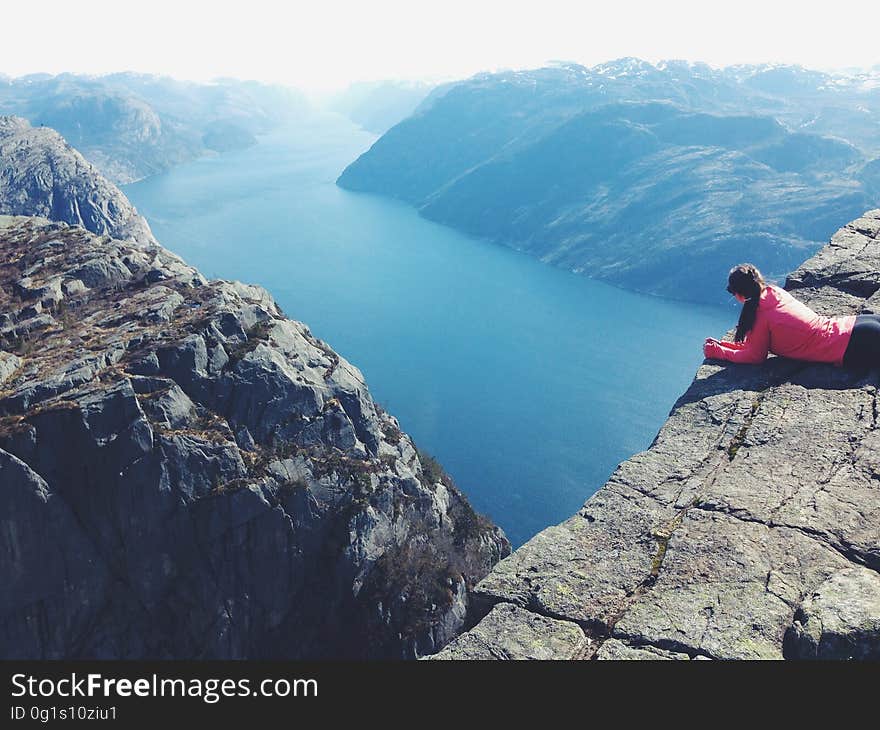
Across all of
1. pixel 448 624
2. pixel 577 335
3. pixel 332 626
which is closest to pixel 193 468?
pixel 332 626

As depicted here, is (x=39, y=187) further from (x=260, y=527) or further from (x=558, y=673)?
(x=558, y=673)

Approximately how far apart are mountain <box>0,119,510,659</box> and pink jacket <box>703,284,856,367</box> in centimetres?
2849

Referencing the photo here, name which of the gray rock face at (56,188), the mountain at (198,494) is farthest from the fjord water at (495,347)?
the mountain at (198,494)

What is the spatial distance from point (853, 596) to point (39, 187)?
18564cm

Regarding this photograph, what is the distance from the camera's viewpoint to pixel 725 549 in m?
7.27

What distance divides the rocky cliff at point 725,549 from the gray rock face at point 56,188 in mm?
170399

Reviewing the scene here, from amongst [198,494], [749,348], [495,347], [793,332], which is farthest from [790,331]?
[495,347]

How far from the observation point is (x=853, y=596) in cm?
623

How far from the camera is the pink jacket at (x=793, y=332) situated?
9922 mm

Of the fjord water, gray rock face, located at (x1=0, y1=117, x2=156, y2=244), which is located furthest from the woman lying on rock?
gray rock face, located at (x1=0, y1=117, x2=156, y2=244)

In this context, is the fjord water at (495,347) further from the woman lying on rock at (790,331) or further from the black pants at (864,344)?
the black pants at (864,344)

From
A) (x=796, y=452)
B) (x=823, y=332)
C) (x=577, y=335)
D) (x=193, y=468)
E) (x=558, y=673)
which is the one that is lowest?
(x=577, y=335)

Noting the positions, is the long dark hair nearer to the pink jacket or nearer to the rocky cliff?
the pink jacket

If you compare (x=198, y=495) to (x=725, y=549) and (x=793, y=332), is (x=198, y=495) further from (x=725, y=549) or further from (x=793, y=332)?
(x=725, y=549)
